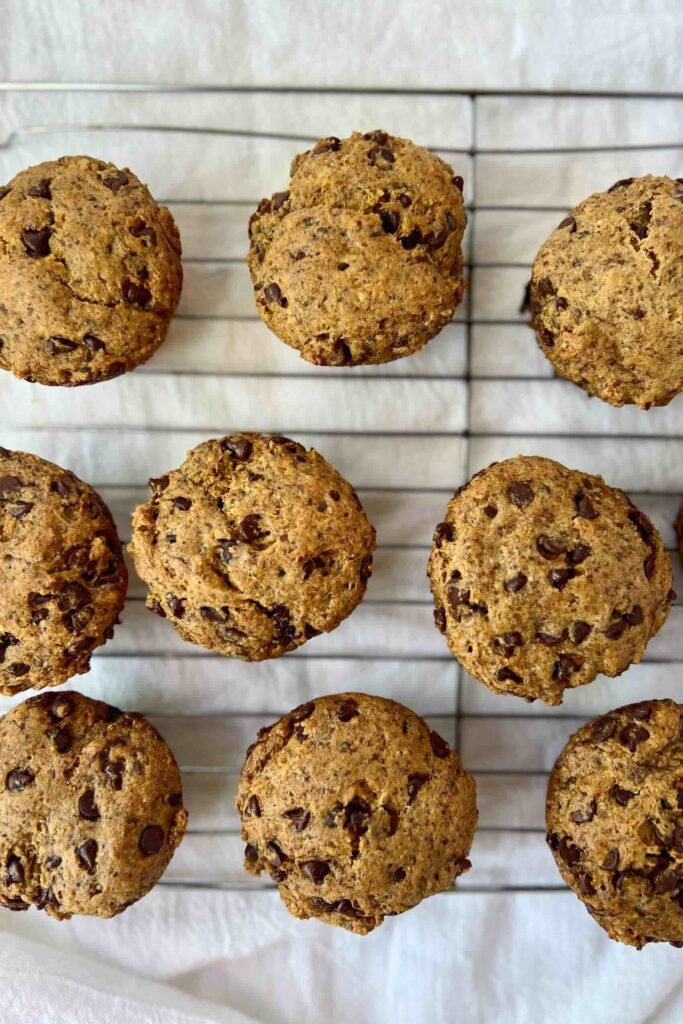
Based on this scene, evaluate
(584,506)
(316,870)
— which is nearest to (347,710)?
(316,870)

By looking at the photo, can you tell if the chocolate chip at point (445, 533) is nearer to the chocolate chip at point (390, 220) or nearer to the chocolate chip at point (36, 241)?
the chocolate chip at point (390, 220)

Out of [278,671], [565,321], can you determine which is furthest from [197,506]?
[565,321]

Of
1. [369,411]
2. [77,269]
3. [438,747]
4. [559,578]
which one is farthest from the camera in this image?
[369,411]

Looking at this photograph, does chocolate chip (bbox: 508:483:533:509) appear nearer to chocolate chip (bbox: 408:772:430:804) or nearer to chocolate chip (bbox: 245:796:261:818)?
chocolate chip (bbox: 408:772:430:804)

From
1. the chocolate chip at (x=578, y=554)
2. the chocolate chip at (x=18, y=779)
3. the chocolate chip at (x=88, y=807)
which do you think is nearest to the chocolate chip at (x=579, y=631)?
the chocolate chip at (x=578, y=554)

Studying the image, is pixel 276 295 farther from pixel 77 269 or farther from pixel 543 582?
pixel 543 582

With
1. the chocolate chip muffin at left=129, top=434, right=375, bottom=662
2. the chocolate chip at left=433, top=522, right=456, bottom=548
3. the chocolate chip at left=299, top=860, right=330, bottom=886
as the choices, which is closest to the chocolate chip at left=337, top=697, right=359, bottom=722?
the chocolate chip muffin at left=129, top=434, right=375, bottom=662
